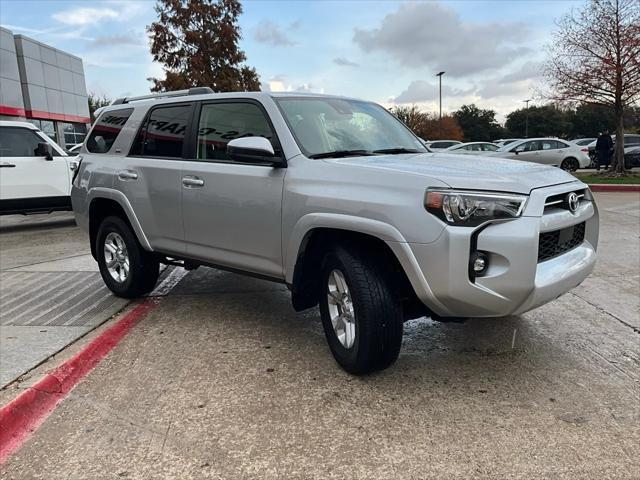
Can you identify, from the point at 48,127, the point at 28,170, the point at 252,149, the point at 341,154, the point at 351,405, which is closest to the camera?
the point at 351,405

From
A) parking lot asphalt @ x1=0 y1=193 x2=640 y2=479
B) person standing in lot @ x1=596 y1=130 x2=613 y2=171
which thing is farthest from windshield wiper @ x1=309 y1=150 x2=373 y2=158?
person standing in lot @ x1=596 y1=130 x2=613 y2=171

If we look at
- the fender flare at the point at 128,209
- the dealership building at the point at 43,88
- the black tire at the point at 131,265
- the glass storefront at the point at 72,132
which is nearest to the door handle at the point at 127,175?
the fender flare at the point at 128,209

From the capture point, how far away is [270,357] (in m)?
3.80

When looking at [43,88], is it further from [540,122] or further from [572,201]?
[540,122]

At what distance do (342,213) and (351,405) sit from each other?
1126mm

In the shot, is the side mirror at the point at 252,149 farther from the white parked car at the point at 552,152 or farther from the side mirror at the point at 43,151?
the white parked car at the point at 552,152

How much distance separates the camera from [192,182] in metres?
4.28

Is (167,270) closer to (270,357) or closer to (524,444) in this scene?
(270,357)

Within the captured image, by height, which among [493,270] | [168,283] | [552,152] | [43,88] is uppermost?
[43,88]

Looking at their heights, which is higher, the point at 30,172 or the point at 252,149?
the point at 252,149


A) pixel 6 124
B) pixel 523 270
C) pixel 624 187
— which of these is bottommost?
pixel 624 187

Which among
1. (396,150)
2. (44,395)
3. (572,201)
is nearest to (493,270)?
(572,201)

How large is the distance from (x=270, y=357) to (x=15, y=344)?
6.52 ft

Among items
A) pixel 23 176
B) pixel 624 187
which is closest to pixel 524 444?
pixel 23 176
